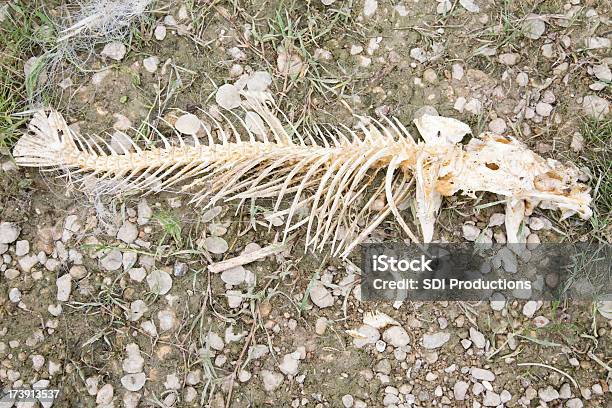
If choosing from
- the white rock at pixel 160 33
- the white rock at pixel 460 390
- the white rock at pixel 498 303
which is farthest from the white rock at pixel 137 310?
the white rock at pixel 498 303

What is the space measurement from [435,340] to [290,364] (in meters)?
0.60

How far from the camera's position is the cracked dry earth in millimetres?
2629

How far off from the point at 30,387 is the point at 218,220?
1.02m

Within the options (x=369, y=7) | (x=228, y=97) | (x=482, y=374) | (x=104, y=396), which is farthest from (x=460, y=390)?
(x=369, y=7)

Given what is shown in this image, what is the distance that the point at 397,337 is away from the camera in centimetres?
264

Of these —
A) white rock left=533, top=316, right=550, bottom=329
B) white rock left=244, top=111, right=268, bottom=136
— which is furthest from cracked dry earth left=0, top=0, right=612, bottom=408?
white rock left=244, top=111, right=268, bottom=136

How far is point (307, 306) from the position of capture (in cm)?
268

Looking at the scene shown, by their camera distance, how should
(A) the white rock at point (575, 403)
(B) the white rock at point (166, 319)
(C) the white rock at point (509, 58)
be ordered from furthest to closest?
(C) the white rock at point (509, 58) < (B) the white rock at point (166, 319) < (A) the white rock at point (575, 403)

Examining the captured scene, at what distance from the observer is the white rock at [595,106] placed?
8.96ft

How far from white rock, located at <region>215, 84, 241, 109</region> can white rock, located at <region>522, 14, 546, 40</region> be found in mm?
1270

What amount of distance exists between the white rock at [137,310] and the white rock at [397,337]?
100cm

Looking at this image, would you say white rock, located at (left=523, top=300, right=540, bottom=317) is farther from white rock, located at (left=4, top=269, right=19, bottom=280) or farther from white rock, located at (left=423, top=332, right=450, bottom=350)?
white rock, located at (left=4, top=269, right=19, bottom=280)

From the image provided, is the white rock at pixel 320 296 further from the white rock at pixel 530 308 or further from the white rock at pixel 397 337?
the white rock at pixel 530 308

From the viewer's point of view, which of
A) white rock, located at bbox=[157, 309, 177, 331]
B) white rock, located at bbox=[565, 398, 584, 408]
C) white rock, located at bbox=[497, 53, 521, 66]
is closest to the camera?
white rock, located at bbox=[565, 398, 584, 408]
